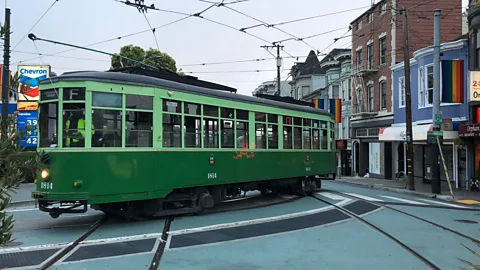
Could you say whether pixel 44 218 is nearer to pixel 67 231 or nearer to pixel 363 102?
pixel 67 231

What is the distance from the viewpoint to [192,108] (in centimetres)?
1070

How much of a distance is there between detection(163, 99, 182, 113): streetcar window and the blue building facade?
529 inches

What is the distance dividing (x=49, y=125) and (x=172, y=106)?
277cm

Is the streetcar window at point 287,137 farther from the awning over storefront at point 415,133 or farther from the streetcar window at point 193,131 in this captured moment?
the awning over storefront at point 415,133

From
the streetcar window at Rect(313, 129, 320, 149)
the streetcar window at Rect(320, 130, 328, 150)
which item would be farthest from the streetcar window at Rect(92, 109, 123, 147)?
the streetcar window at Rect(320, 130, 328, 150)

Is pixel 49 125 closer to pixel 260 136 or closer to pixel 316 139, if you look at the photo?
pixel 260 136

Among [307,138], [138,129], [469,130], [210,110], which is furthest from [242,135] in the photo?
[469,130]

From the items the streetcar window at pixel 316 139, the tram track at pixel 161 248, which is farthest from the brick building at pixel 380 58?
the tram track at pixel 161 248

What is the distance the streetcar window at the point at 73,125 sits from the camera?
8758 mm

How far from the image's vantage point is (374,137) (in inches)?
1193

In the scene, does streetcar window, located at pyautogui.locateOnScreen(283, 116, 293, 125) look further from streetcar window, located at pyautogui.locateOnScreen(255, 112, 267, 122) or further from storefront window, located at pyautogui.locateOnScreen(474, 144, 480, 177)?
storefront window, located at pyautogui.locateOnScreen(474, 144, 480, 177)

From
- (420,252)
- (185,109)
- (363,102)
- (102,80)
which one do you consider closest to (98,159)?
(102,80)

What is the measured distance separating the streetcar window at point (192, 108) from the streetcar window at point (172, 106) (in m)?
0.20

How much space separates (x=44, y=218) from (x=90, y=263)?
5.19 meters
